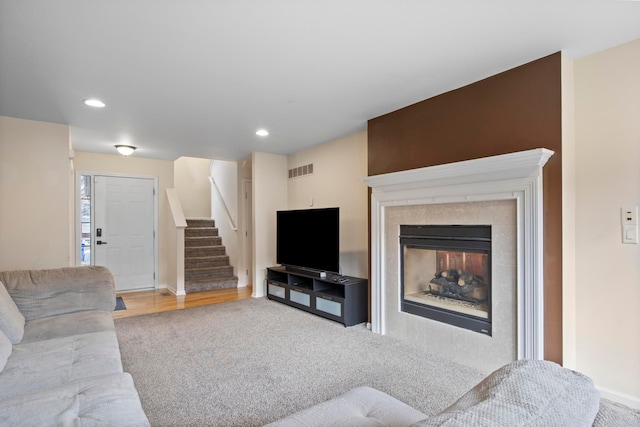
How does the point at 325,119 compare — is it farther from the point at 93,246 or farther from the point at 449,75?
the point at 93,246

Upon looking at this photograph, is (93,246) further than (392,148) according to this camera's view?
Yes

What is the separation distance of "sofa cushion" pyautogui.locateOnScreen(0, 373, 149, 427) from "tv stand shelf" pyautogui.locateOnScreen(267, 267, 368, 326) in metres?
2.55

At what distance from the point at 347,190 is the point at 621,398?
3.13 meters

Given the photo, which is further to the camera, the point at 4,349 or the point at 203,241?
the point at 203,241

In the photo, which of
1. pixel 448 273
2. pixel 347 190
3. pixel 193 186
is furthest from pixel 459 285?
pixel 193 186

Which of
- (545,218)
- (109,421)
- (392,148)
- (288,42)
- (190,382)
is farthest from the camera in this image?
(392,148)

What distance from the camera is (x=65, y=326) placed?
A: 2404 millimetres

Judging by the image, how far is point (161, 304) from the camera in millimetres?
4887

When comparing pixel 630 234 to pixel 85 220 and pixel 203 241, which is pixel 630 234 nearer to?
pixel 203 241

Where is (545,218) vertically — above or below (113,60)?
below

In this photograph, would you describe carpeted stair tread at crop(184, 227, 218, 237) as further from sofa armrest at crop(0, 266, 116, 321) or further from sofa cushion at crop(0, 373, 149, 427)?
sofa cushion at crop(0, 373, 149, 427)

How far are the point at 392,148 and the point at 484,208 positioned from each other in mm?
1160

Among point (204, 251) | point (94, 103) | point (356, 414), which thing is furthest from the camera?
point (204, 251)

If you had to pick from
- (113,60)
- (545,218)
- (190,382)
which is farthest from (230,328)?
(545,218)
